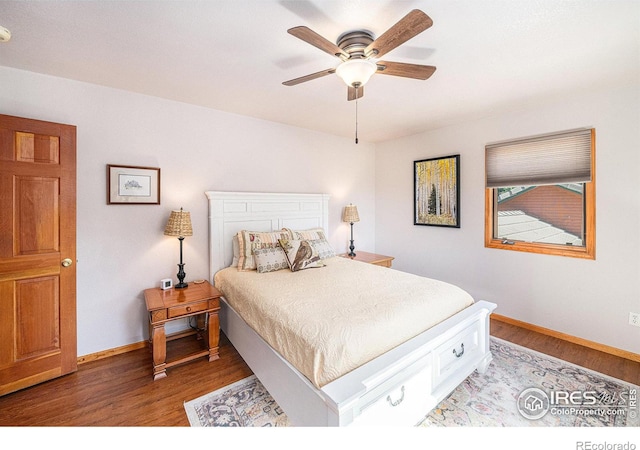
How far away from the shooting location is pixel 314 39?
146cm

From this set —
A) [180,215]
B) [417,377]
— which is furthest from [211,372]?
[417,377]

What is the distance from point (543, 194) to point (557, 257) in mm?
704

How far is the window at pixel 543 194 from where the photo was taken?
2.77 m

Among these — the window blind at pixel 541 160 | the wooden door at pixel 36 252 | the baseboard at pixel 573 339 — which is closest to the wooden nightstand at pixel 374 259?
the baseboard at pixel 573 339

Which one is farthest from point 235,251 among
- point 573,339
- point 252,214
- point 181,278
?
point 573,339

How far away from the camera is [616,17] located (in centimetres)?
163

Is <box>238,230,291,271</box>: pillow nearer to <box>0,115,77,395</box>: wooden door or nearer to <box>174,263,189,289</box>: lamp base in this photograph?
<box>174,263,189,289</box>: lamp base

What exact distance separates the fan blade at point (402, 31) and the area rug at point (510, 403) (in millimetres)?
2318

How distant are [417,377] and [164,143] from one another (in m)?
3.05

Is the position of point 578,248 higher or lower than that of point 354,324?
higher

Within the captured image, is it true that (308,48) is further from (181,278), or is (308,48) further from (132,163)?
(181,278)

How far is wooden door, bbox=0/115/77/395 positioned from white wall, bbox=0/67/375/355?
0.18 metres

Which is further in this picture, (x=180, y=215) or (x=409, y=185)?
(x=409, y=185)

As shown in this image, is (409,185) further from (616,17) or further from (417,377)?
(417,377)
